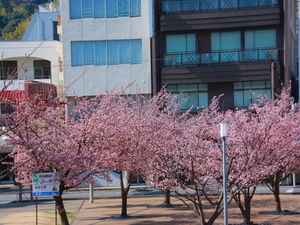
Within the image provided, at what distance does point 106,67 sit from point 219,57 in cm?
893

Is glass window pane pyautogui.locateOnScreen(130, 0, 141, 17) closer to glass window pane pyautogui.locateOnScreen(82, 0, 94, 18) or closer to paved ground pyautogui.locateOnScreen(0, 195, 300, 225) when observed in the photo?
glass window pane pyautogui.locateOnScreen(82, 0, 94, 18)

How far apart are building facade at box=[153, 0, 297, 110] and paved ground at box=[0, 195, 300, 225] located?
9729 mm

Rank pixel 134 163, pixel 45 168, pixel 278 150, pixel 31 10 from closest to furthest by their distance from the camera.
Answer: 1. pixel 45 168
2. pixel 278 150
3. pixel 134 163
4. pixel 31 10

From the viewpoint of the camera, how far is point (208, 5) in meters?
38.4

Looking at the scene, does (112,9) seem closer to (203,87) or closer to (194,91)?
(194,91)

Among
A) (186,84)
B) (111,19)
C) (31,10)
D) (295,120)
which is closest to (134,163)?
(295,120)

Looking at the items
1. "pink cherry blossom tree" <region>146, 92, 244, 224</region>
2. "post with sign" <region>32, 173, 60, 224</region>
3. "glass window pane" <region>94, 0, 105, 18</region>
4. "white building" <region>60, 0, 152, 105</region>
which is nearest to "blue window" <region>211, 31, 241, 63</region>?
"white building" <region>60, 0, 152, 105</region>

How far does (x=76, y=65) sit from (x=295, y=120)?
20.7 metres

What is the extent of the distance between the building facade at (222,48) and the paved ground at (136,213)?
9729 millimetres

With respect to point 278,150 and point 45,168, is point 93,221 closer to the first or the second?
point 45,168

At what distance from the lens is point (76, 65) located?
1565 inches

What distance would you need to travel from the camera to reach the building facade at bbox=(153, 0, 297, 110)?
37.8 metres

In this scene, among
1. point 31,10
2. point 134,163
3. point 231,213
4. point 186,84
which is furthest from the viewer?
point 31,10

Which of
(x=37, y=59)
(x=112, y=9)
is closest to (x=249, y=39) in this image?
(x=112, y=9)
